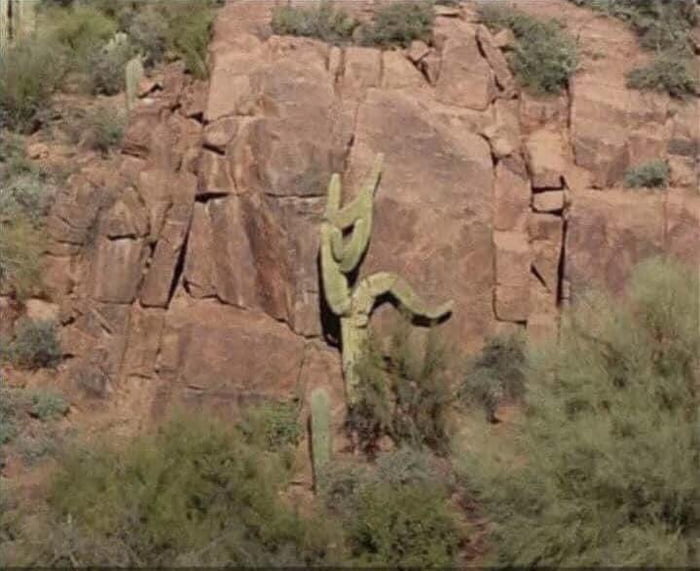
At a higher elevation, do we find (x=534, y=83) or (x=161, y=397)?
(x=534, y=83)

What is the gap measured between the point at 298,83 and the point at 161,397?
454 centimetres

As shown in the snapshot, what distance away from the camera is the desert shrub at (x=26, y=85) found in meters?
23.8

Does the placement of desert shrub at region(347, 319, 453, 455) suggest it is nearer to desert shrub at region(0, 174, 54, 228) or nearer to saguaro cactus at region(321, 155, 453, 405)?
saguaro cactus at region(321, 155, 453, 405)

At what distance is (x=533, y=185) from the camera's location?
21.6 meters

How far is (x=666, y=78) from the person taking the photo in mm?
22953

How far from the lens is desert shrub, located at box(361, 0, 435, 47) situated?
22.8 metres

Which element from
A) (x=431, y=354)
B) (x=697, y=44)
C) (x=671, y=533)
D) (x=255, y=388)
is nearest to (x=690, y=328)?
(x=671, y=533)

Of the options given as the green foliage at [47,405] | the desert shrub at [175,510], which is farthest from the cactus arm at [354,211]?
the green foliage at [47,405]

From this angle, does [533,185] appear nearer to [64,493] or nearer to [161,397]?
[161,397]

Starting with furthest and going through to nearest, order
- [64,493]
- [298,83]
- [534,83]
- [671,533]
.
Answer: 1. [534,83]
2. [298,83]
3. [64,493]
4. [671,533]

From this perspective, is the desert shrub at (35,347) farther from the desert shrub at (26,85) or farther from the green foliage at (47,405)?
the desert shrub at (26,85)

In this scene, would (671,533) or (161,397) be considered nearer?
(671,533)

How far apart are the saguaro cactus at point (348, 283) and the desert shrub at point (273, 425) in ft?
2.50

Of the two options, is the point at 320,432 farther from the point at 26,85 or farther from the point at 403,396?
the point at 26,85
